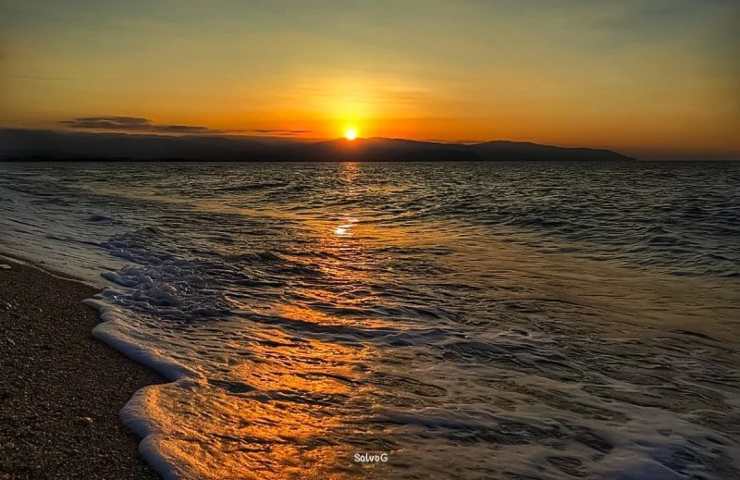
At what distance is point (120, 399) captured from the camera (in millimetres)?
4316

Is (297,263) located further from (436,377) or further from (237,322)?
(436,377)

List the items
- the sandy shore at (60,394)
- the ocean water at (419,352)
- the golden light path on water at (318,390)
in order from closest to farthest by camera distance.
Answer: the sandy shore at (60,394)
the golden light path on water at (318,390)
the ocean water at (419,352)

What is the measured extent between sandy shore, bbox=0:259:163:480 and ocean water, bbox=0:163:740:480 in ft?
0.61

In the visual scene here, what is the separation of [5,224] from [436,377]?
42.1 ft

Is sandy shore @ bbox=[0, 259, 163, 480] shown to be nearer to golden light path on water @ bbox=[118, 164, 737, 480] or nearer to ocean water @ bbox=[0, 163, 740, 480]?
ocean water @ bbox=[0, 163, 740, 480]

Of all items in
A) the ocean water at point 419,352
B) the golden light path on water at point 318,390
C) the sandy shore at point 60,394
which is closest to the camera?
the sandy shore at point 60,394

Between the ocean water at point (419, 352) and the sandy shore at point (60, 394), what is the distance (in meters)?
0.19

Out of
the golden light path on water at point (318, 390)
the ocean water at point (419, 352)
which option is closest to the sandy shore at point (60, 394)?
the ocean water at point (419, 352)

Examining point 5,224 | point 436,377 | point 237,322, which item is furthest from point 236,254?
point 436,377

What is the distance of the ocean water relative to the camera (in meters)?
3.87

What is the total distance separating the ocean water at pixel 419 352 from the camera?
3865 mm

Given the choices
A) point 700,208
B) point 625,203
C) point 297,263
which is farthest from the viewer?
point 625,203

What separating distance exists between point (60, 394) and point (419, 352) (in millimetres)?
3495

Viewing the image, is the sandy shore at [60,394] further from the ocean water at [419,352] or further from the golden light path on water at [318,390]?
the golden light path on water at [318,390]
